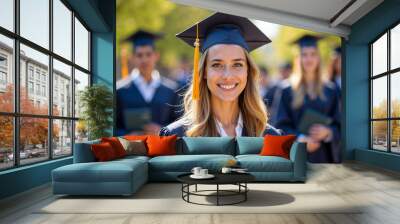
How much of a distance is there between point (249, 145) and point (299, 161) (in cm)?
96

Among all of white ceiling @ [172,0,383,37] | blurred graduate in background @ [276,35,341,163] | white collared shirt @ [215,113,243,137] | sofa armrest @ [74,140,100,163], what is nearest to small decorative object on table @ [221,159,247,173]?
sofa armrest @ [74,140,100,163]

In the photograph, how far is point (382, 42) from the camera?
24.9 ft

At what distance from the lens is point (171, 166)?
5.33 meters

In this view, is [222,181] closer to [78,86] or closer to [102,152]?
[102,152]

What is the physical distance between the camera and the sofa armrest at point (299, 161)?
532 centimetres

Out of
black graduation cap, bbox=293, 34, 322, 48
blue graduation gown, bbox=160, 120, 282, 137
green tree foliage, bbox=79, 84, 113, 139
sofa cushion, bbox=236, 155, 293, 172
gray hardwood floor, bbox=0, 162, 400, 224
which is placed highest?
black graduation cap, bbox=293, 34, 322, 48

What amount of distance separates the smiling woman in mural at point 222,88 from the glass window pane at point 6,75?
3540 mm

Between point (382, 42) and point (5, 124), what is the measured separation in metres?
6.84

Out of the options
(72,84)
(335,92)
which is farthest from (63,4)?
(335,92)

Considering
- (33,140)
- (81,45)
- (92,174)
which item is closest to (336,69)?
(81,45)

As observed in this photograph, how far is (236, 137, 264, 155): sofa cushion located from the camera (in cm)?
603

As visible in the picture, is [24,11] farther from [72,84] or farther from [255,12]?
[255,12]

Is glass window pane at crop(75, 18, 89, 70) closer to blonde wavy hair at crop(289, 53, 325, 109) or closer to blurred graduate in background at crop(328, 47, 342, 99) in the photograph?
blonde wavy hair at crop(289, 53, 325, 109)

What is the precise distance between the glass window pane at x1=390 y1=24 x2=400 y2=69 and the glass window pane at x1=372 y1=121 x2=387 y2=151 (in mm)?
1161
